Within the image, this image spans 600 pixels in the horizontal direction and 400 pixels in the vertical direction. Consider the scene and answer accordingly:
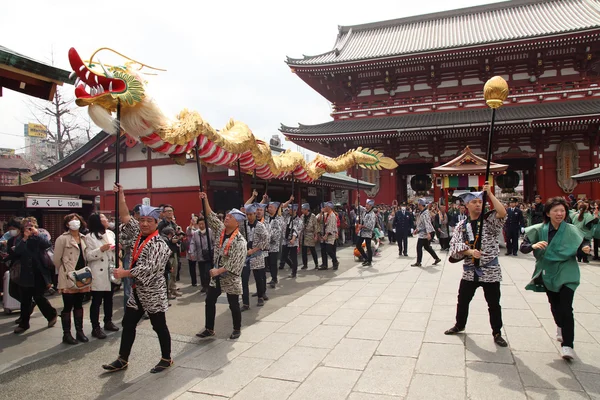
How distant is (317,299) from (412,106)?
15.9m

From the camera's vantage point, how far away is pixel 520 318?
5578mm

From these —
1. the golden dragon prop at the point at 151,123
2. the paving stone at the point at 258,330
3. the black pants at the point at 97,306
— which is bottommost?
the paving stone at the point at 258,330

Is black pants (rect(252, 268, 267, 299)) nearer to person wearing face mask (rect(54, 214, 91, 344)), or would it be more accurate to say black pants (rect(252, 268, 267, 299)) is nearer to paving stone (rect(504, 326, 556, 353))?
person wearing face mask (rect(54, 214, 91, 344))

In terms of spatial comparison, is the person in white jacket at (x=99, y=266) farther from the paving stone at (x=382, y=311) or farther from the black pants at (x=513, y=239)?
the black pants at (x=513, y=239)

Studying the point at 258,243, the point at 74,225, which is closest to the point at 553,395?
the point at 258,243

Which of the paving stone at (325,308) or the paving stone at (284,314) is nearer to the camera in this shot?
the paving stone at (284,314)

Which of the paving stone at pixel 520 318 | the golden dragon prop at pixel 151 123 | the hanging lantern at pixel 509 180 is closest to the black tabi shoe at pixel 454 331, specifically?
the paving stone at pixel 520 318

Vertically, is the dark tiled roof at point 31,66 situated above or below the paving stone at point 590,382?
above

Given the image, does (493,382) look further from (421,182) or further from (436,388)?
(421,182)

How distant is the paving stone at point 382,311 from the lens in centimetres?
592

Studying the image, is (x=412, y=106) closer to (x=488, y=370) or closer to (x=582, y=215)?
(x=582, y=215)

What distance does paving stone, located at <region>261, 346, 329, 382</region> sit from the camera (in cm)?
393

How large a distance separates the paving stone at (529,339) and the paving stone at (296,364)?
7.28ft

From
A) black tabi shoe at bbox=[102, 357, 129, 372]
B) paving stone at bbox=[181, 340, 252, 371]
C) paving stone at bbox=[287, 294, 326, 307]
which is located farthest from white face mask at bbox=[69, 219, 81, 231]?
paving stone at bbox=[287, 294, 326, 307]
